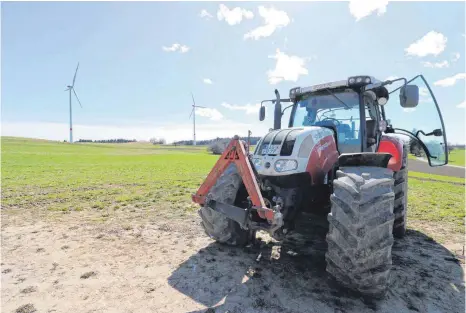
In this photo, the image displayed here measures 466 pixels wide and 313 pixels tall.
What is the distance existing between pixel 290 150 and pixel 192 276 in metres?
2.14

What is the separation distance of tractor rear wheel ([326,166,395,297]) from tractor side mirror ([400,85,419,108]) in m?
1.74

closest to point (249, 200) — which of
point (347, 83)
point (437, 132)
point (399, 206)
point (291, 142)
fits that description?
point (291, 142)

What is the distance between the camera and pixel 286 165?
4012mm

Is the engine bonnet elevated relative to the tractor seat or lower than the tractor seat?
lower

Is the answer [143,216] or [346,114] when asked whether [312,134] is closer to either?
[346,114]

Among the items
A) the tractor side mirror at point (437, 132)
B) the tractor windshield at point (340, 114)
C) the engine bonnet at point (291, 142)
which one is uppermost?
the tractor windshield at point (340, 114)

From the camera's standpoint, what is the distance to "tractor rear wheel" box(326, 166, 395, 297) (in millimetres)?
3102

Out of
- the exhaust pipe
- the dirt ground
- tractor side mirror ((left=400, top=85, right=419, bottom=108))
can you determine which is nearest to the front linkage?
the dirt ground

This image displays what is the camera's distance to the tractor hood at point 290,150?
13.2 ft

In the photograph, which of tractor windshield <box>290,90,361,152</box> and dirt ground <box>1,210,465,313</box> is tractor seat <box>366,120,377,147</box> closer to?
tractor windshield <box>290,90,361,152</box>

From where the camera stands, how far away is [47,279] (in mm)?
3773

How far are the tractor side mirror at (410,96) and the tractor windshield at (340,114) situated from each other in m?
0.73

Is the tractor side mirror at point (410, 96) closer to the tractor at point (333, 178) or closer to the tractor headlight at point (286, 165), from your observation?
the tractor at point (333, 178)

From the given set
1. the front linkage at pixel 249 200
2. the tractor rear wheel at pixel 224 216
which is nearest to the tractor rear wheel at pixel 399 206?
the front linkage at pixel 249 200
